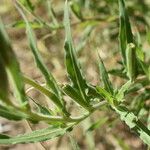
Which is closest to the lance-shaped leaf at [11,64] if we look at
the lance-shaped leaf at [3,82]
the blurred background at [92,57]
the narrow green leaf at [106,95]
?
the lance-shaped leaf at [3,82]

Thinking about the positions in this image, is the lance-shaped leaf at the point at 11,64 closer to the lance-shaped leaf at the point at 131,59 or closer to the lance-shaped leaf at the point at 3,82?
the lance-shaped leaf at the point at 3,82

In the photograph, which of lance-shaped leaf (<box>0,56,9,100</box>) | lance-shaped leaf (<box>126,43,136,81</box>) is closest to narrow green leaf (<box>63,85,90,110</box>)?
lance-shaped leaf (<box>126,43,136,81</box>)

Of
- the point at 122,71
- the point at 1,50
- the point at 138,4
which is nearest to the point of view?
the point at 1,50

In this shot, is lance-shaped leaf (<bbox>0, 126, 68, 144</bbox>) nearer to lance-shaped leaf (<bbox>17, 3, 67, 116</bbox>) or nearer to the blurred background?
lance-shaped leaf (<bbox>17, 3, 67, 116</bbox>)

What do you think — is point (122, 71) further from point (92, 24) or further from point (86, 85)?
point (92, 24)

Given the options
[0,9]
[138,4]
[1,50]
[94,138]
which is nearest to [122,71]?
[1,50]

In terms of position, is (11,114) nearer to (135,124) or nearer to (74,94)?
(74,94)

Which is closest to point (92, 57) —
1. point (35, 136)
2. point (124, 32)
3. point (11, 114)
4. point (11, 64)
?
point (124, 32)
